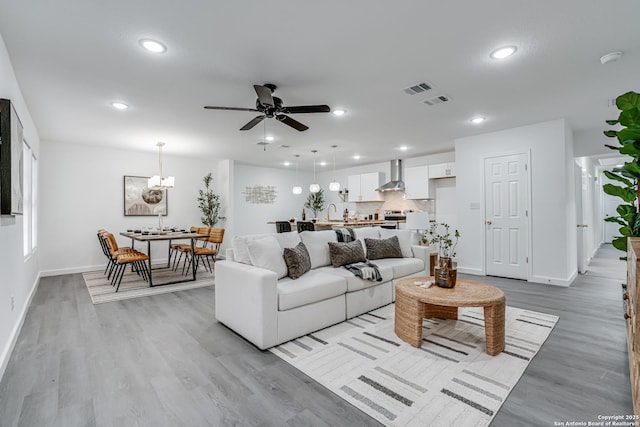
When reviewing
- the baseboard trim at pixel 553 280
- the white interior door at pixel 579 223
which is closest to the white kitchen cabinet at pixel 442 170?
the white interior door at pixel 579 223

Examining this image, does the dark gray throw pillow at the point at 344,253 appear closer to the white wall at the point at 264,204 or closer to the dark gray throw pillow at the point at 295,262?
the dark gray throw pillow at the point at 295,262

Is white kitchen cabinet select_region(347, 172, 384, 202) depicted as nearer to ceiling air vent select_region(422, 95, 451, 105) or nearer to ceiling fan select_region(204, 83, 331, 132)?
ceiling air vent select_region(422, 95, 451, 105)

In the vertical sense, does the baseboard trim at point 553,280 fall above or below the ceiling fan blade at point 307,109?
below

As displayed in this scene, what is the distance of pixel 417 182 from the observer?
7.47 m

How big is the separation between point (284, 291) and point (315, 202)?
23.9 ft

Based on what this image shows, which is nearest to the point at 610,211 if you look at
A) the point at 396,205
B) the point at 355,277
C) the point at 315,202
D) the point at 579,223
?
the point at 579,223

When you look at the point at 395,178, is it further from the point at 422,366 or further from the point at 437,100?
the point at 422,366

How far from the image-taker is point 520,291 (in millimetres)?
4453

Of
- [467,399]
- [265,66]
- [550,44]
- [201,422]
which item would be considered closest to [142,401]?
[201,422]

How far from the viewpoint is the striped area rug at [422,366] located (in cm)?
186

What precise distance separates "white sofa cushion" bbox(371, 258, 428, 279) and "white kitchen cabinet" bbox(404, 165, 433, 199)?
10.8 feet

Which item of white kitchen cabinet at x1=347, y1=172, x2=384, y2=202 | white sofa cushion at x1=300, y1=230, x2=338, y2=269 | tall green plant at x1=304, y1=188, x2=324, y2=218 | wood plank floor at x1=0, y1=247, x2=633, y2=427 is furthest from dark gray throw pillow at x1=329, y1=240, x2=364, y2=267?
tall green plant at x1=304, y1=188, x2=324, y2=218

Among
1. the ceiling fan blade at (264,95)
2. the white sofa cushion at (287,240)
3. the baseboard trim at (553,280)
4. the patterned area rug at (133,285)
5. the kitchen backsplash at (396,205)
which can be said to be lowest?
the patterned area rug at (133,285)

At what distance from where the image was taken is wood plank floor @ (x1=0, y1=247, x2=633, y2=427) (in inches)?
71.1
